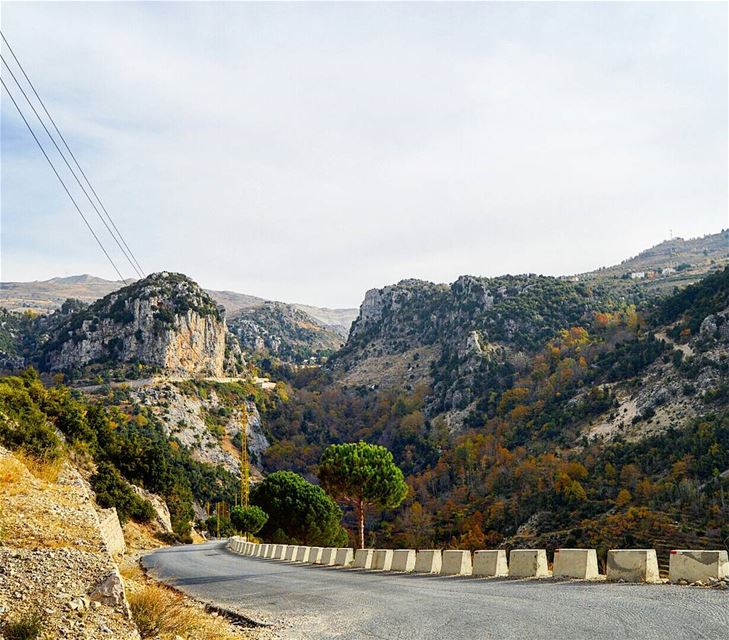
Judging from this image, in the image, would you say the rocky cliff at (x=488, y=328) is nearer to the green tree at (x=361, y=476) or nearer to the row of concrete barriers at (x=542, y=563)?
the green tree at (x=361, y=476)

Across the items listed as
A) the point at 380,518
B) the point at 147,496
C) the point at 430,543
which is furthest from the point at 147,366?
the point at 147,496

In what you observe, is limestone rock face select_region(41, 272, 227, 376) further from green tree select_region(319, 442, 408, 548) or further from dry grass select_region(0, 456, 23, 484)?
dry grass select_region(0, 456, 23, 484)

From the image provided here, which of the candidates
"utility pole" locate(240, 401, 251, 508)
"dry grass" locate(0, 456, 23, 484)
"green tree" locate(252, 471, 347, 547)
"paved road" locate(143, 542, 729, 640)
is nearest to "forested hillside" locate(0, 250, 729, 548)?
"utility pole" locate(240, 401, 251, 508)

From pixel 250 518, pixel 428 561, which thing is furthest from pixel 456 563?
pixel 250 518

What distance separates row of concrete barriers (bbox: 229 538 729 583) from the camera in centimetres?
1230

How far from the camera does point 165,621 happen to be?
1038 centimetres

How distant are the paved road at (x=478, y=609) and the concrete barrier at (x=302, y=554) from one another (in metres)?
11.3

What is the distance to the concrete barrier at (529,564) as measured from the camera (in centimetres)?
1631

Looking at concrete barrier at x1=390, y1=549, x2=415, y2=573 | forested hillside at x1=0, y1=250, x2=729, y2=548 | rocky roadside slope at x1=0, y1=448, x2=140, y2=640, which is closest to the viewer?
rocky roadside slope at x1=0, y1=448, x2=140, y2=640

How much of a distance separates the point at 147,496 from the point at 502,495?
58.9m

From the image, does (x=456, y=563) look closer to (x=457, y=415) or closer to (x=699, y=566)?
(x=699, y=566)

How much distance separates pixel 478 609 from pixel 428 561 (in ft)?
32.4

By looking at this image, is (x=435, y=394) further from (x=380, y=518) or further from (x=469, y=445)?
(x=380, y=518)

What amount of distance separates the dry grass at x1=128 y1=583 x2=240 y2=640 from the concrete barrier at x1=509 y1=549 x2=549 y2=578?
7.78m
